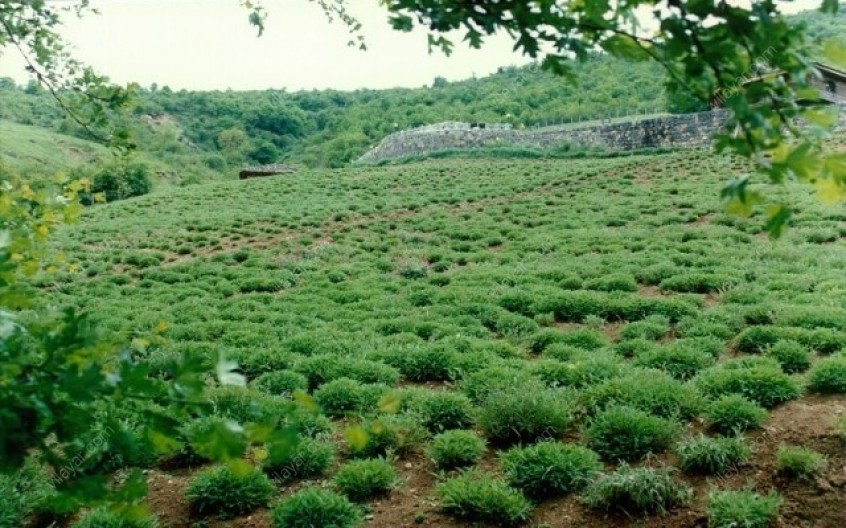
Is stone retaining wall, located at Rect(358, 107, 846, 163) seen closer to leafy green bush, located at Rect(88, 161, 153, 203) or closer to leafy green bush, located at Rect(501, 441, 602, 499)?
leafy green bush, located at Rect(88, 161, 153, 203)

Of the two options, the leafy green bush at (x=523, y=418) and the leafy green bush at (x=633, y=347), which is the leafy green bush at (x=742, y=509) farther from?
the leafy green bush at (x=633, y=347)

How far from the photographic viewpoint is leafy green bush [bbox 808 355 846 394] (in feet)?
→ 21.9

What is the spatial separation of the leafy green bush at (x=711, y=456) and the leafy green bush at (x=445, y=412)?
1.91 meters

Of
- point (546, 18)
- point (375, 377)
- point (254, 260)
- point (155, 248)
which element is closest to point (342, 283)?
point (254, 260)

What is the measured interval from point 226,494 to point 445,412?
2.15 metres

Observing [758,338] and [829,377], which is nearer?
[829,377]

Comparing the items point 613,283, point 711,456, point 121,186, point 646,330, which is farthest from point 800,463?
point 121,186

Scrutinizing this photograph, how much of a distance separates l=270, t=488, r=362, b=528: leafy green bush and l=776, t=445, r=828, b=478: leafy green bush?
10.2 feet

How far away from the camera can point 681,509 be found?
16.4 feet

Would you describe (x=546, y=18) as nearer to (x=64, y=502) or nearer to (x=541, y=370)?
(x=64, y=502)

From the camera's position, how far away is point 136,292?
15.3 metres

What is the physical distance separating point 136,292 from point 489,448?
11.4 metres

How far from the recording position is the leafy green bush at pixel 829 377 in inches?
262

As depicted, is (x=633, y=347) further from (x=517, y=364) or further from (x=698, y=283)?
(x=698, y=283)
